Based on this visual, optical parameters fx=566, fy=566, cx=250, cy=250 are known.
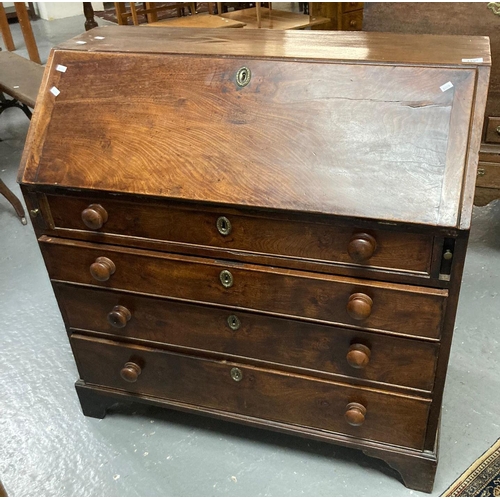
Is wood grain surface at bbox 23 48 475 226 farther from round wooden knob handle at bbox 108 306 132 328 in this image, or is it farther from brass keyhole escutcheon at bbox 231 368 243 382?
brass keyhole escutcheon at bbox 231 368 243 382

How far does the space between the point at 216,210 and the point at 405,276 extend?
46 centimetres

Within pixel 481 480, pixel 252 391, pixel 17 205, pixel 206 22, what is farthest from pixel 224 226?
pixel 206 22

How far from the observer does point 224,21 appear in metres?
3.61

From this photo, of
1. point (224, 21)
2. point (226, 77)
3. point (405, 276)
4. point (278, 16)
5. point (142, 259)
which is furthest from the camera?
point (278, 16)

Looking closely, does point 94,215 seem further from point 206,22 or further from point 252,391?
point 206,22

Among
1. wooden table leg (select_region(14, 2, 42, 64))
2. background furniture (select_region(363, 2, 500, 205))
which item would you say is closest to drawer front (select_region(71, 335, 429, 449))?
background furniture (select_region(363, 2, 500, 205))

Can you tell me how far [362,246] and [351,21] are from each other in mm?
3823

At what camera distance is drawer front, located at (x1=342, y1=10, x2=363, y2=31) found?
14.7ft

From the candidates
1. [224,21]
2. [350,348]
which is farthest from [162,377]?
[224,21]

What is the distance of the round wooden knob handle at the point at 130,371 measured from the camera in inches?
66.9

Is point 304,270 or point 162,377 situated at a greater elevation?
point 304,270

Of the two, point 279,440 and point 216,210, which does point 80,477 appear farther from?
point 216,210

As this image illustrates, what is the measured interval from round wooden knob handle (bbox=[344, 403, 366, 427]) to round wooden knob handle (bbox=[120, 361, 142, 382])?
2.08 feet

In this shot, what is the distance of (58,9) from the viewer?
6641 millimetres
